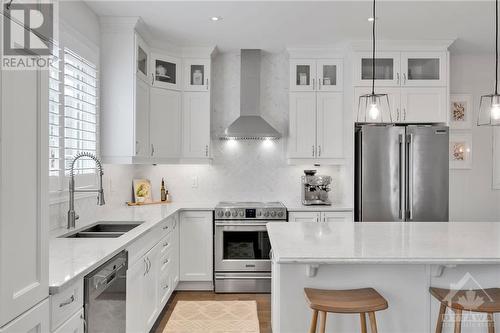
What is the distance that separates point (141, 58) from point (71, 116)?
Answer: 3.67ft

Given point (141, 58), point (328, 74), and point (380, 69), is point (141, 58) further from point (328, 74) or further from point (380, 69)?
point (380, 69)

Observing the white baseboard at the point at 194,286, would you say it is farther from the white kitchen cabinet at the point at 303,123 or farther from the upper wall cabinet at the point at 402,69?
the upper wall cabinet at the point at 402,69

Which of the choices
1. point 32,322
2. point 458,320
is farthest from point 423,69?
point 32,322

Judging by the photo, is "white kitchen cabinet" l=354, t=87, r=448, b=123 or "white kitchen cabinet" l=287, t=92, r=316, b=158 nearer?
"white kitchen cabinet" l=354, t=87, r=448, b=123

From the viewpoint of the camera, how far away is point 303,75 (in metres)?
4.28

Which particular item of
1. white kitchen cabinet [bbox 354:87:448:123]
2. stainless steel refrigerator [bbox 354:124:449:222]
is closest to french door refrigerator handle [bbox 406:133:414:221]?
stainless steel refrigerator [bbox 354:124:449:222]

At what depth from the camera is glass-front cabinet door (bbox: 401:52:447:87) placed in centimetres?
408

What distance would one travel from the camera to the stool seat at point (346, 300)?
5.89 ft

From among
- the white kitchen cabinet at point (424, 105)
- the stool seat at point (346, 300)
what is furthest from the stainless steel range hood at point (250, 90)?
the stool seat at point (346, 300)

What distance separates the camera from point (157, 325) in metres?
3.16

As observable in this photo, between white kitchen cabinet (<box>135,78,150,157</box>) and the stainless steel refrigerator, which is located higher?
white kitchen cabinet (<box>135,78,150,157</box>)

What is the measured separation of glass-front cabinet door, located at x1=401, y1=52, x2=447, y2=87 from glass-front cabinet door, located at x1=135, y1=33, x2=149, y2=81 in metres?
2.78

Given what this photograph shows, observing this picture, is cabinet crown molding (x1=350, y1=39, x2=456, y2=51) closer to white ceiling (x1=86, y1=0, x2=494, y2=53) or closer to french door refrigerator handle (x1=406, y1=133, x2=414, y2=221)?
white ceiling (x1=86, y1=0, x2=494, y2=53)

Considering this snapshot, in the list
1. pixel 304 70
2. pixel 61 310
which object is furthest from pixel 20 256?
pixel 304 70
